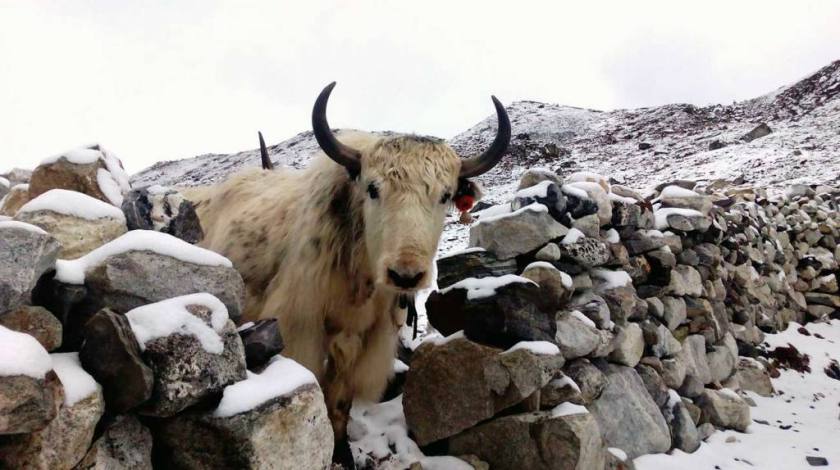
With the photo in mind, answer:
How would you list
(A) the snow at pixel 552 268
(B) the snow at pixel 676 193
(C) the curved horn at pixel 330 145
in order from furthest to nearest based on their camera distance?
(B) the snow at pixel 676 193
(A) the snow at pixel 552 268
(C) the curved horn at pixel 330 145

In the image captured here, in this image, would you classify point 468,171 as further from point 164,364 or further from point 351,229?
point 164,364

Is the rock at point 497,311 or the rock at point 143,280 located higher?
the rock at point 143,280

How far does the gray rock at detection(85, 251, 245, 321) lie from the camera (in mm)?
1655

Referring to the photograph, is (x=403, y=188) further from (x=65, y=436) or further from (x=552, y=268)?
(x=65, y=436)

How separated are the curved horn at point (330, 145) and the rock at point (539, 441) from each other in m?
1.58

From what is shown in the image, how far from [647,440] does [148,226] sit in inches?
126

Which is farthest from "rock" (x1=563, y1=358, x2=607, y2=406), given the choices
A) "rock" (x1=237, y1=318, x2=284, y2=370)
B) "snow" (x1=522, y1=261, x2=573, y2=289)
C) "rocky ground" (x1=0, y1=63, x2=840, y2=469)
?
"rock" (x1=237, y1=318, x2=284, y2=370)

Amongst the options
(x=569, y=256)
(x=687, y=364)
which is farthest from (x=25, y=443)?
(x=687, y=364)

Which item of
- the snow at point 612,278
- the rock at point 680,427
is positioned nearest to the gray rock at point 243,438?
the snow at point 612,278

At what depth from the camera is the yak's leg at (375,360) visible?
349 cm

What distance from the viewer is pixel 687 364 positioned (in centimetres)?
474

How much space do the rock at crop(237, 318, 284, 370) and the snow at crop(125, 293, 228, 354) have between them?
0.82ft

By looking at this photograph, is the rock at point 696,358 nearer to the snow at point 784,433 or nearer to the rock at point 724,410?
the rock at point 724,410

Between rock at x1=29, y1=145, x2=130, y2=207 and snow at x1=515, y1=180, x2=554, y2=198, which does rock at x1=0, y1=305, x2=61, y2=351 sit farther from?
snow at x1=515, y1=180, x2=554, y2=198
